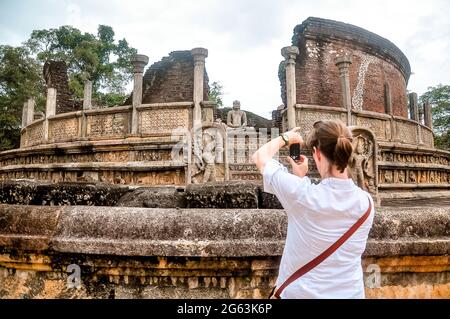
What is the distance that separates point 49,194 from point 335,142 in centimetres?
217

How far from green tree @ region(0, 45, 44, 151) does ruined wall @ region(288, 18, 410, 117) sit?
2225 cm

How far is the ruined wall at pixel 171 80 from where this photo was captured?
53.0 feet

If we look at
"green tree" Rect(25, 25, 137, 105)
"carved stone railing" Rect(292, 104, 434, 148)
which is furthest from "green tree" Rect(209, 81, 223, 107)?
"carved stone railing" Rect(292, 104, 434, 148)

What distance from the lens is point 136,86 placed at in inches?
A: 409

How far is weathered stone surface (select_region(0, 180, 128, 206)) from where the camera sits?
238 centimetres

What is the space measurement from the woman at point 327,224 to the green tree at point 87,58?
3240 centimetres

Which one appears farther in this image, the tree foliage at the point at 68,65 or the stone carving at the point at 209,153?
the tree foliage at the point at 68,65

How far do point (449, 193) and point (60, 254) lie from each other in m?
12.5

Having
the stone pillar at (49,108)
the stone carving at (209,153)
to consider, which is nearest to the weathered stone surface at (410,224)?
the stone carving at (209,153)

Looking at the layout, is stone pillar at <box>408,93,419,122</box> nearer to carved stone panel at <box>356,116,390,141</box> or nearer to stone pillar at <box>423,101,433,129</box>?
stone pillar at <box>423,101,433,129</box>

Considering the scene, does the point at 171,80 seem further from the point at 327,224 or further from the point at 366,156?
the point at 327,224

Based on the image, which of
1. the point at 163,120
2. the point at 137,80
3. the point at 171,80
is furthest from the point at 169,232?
the point at 171,80

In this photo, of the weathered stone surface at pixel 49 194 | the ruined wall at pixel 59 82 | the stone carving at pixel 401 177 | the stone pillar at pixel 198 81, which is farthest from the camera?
the ruined wall at pixel 59 82

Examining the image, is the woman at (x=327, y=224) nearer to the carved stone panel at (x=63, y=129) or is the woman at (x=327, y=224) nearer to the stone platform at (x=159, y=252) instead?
the stone platform at (x=159, y=252)
